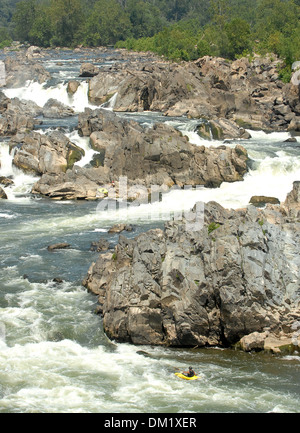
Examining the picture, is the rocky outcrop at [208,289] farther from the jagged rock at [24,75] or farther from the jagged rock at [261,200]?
the jagged rock at [24,75]

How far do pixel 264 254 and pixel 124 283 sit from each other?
5739mm

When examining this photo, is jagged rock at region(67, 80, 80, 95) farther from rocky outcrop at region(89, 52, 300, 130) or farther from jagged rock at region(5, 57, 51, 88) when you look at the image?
jagged rock at region(5, 57, 51, 88)

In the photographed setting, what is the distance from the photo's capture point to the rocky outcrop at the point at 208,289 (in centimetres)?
2250

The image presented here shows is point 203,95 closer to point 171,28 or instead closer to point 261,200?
point 261,200

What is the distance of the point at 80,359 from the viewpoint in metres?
21.5

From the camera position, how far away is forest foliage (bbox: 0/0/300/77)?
88.0m

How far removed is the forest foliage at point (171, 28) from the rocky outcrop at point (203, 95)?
12512 millimetres

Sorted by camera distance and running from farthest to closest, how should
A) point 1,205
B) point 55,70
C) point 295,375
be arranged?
point 55,70
point 1,205
point 295,375

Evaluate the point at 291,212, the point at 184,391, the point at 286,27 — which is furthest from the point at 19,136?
the point at 286,27

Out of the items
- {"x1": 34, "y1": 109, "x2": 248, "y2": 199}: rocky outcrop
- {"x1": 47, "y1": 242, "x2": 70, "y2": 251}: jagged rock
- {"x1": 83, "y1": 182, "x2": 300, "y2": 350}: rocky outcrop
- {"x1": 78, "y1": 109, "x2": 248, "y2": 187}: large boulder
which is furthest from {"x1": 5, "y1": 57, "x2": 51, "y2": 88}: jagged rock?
{"x1": 83, "y1": 182, "x2": 300, "y2": 350}: rocky outcrop

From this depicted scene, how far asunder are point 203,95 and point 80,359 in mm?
47214

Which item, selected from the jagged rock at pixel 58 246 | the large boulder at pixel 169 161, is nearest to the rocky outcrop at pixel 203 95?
the large boulder at pixel 169 161

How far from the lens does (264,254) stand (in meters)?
23.9

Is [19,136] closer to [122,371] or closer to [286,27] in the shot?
[122,371]
